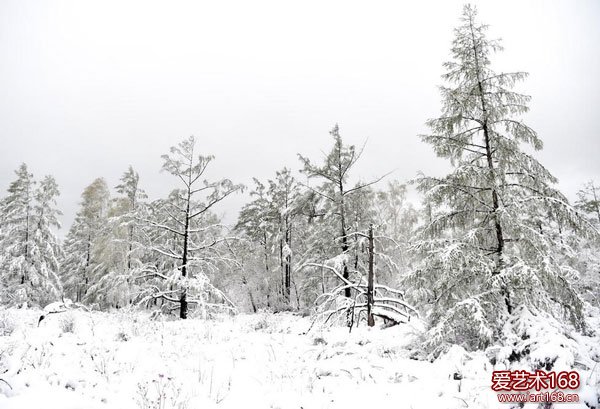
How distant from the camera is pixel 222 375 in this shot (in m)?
5.49

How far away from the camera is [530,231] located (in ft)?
24.8

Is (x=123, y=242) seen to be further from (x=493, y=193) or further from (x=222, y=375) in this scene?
(x=493, y=193)

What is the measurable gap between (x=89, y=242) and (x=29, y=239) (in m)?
5.47

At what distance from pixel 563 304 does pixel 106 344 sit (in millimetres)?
10241

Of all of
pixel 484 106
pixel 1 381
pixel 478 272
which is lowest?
pixel 1 381

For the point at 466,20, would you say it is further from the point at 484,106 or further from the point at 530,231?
the point at 530,231

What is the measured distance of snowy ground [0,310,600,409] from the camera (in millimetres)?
4395

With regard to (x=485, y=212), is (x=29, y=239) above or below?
above

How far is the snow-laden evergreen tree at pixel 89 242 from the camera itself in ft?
81.7

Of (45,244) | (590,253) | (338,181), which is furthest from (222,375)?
(590,253)

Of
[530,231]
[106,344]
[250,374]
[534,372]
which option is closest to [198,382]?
[250,374]

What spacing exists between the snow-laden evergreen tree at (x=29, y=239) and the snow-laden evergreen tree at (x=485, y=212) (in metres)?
24.8

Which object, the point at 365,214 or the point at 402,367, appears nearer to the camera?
the point at 402,367

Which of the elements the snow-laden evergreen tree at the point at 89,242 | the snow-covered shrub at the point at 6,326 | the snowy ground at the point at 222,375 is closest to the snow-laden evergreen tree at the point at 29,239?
the snow-laden evergreen tree at the point at 89,242
